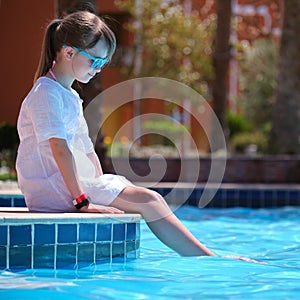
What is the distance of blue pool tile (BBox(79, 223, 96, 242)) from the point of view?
162 inches

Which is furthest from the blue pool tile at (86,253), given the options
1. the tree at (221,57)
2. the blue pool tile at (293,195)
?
the tree at (221,57)

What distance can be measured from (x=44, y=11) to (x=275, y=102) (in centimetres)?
518

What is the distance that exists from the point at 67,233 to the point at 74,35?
1.09m

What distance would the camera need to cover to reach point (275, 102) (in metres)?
12.5

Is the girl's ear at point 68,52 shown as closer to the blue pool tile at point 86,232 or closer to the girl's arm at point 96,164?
the girl's arm at point 96,164

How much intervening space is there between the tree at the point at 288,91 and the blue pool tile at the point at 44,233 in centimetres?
860

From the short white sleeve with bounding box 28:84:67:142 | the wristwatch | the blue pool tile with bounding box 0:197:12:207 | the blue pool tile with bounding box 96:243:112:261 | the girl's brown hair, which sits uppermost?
the girl's brown hair

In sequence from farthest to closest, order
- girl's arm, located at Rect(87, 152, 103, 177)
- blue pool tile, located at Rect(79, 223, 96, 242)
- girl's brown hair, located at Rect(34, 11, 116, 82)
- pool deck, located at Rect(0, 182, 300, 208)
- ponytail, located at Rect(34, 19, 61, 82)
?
pool deck, located at Rect(0, 182, 300, 208) → girl's arm, located at Rect(87, 152, 103, 177) → ponytail, located at Rect(34, 19, 61, 82) → girl's brown hair, located at Rect(34, 11, 116, 82) → blue pool tile, located at Rect(79, 223, 96, 242)

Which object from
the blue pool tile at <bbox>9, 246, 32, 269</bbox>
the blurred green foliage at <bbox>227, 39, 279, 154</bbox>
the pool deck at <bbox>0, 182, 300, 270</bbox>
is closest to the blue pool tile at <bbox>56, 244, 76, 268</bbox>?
the pool deck at <bbox>0, 182, 300, 270</bbox>

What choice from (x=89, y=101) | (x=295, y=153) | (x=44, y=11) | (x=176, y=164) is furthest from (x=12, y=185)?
(x=44, y=11)

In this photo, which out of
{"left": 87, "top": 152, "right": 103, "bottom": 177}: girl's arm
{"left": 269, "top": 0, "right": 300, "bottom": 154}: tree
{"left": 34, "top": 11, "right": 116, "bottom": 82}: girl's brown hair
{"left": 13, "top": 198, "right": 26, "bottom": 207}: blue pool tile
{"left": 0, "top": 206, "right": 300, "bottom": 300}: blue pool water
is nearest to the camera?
{"left": 0, "top": 206, "right": 300, "bottom": 300}: blue pool water

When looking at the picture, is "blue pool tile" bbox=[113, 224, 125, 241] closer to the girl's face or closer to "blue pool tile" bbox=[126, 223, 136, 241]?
"blue pool tile" bbox=[126, 223, 136, 241]

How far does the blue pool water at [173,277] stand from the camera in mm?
3475

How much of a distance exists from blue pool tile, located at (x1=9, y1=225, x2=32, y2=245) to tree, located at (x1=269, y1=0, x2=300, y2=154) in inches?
342
